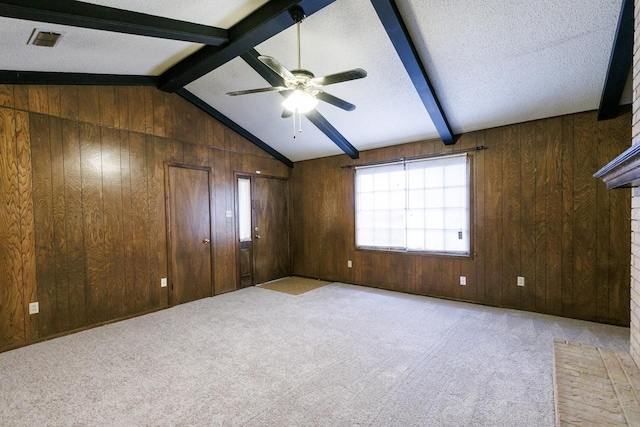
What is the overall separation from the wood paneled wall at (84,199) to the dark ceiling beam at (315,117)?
1.67 metres

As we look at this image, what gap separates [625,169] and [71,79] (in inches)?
194

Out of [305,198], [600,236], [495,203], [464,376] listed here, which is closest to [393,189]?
[495,203]

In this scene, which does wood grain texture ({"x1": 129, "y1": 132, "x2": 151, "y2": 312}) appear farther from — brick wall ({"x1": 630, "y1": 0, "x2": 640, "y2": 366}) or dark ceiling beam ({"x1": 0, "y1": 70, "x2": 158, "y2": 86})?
brick wall ({"x1": 630, "y1": 0, "x2": 640, "y2": 366})

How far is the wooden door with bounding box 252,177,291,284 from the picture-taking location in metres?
5.62

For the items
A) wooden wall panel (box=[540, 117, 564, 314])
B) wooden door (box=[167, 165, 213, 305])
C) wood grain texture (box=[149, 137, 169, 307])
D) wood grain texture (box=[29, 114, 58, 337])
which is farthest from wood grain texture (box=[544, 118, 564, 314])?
wood grain texture (box=[29, 114, 58, 337])

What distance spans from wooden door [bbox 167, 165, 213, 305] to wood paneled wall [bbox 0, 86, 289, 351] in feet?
0.44

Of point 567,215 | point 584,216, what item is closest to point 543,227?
point 567,215

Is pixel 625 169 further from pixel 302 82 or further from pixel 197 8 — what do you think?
pixel 197 8

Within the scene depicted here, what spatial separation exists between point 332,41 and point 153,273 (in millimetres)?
3687

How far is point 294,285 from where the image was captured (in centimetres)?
545

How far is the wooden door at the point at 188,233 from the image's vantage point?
433 cm

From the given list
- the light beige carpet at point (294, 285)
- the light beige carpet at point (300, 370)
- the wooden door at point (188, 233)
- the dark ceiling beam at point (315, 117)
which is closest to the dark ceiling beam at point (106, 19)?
the dark ceiling beam at point (315, 117)

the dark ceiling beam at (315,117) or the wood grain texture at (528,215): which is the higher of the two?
the dark ceiling beam at (315,117)

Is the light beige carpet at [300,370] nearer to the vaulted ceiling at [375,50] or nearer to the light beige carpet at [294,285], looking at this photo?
the light beige carpet at [294,285]
